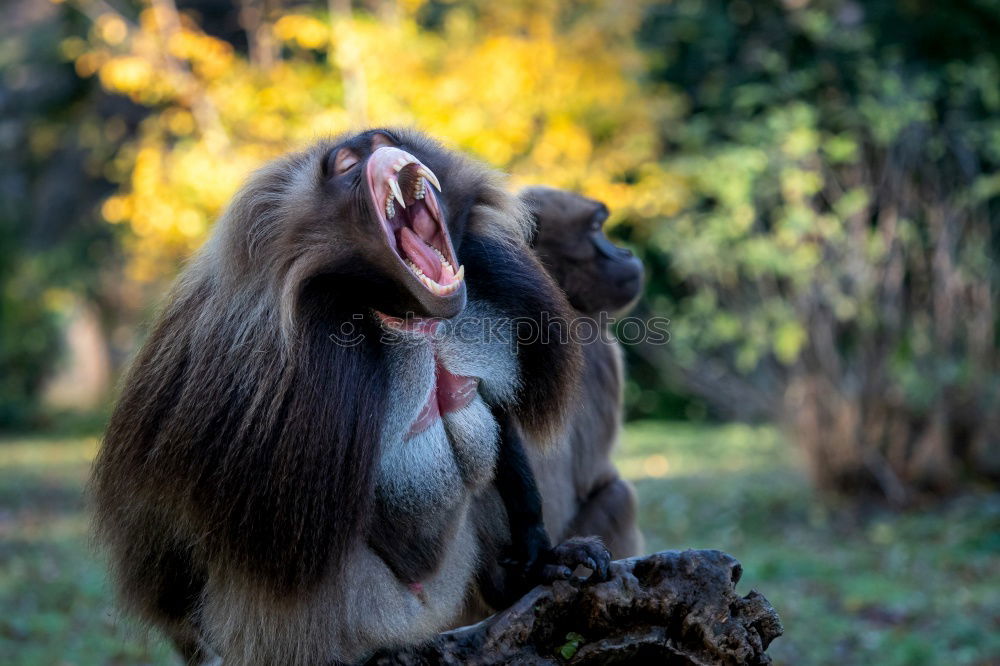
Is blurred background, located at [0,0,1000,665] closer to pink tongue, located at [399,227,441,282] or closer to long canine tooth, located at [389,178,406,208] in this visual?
pink tongue, located at [399,227,441,282]

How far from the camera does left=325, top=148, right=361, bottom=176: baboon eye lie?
9.08 feet

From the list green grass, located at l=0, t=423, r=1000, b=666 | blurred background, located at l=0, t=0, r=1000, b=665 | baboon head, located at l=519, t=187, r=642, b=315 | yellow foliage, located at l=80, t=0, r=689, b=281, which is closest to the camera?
baboon head, located at l=519, t=187, r=642, b=315

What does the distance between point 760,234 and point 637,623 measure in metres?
5.43

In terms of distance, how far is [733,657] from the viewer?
276cm

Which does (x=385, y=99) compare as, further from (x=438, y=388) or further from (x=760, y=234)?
(x=438, y=388)

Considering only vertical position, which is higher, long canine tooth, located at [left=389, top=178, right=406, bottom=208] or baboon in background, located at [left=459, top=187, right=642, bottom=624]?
long canine tooth, located at [left=389, top=178, right=406, bottom=208]

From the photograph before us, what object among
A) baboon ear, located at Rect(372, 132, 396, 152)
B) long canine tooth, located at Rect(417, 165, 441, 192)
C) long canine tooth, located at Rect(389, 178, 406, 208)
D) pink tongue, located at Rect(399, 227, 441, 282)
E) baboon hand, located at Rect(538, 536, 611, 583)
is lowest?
baboon hand, located at Rect(538, 536, 611, 583)

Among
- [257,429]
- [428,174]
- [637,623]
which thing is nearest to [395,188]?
[428,174]

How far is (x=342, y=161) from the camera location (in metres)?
2.77

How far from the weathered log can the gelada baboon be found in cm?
17

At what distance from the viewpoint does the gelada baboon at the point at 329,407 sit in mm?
2467

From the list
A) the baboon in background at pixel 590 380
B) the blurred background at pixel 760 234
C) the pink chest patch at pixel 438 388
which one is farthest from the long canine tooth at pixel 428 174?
the blurred background at pixel 760 234

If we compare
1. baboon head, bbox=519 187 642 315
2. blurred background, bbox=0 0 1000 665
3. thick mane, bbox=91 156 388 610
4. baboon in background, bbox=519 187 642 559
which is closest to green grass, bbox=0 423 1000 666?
blurred background, bbox=0 0 1000 665

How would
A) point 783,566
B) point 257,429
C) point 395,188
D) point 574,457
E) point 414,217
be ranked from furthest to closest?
1. point 783,566
2. point 574,457
3. point 414,217
4. point 395,188
5. point 257,429
